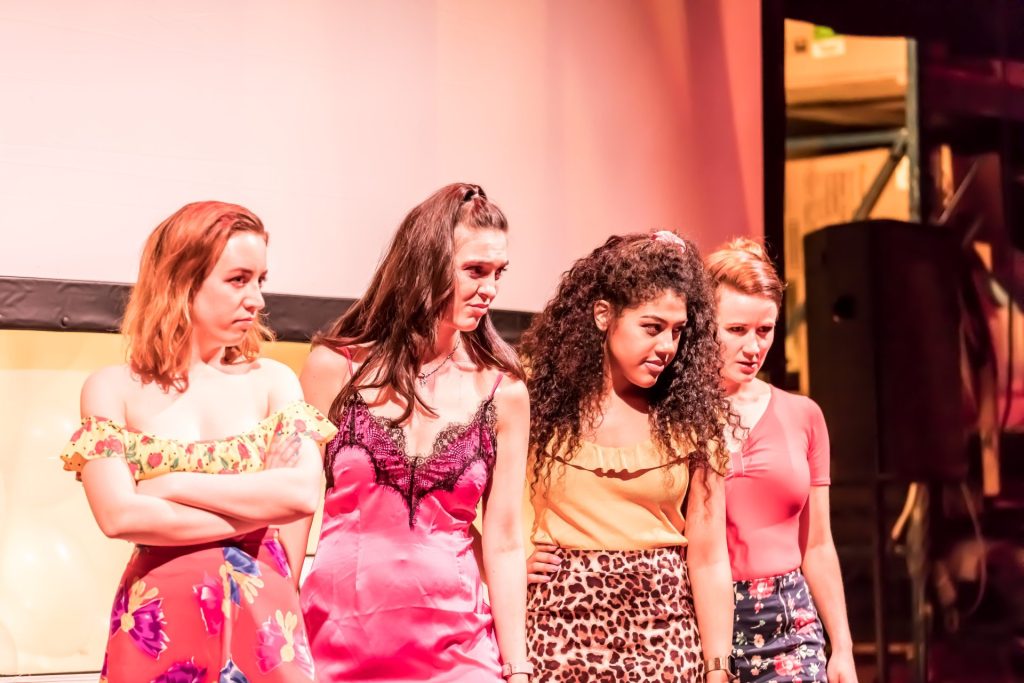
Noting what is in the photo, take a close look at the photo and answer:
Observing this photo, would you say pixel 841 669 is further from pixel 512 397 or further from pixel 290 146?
pixel 290 146

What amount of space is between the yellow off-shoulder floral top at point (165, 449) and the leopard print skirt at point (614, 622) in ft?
2.62

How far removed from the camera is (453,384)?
9.04ft

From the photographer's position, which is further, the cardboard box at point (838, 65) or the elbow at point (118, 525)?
the cardboard box at point (838, 65)

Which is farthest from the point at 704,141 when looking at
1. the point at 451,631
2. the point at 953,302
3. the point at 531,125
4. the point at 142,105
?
the point at 451,631

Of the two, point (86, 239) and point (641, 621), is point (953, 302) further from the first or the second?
point (86, 239)

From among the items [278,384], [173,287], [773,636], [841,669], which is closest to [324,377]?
[278,384]

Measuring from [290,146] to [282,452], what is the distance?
1336 mm

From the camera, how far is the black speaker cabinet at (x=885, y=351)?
16.2ft

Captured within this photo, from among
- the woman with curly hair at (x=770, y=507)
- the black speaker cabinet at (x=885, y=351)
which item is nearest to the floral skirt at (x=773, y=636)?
the woman with curly hair at (x=770, y=507)

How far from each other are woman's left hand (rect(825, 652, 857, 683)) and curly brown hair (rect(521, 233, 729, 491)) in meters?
0.72

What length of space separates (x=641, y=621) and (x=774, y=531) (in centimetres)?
55

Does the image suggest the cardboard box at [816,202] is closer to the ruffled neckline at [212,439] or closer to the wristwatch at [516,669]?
the wristwatch at [516,669]

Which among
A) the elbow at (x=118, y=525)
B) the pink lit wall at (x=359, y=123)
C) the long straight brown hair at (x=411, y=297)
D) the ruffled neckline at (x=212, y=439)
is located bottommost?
the elbow at (x=118, y=525)

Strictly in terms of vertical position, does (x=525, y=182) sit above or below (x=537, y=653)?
above
